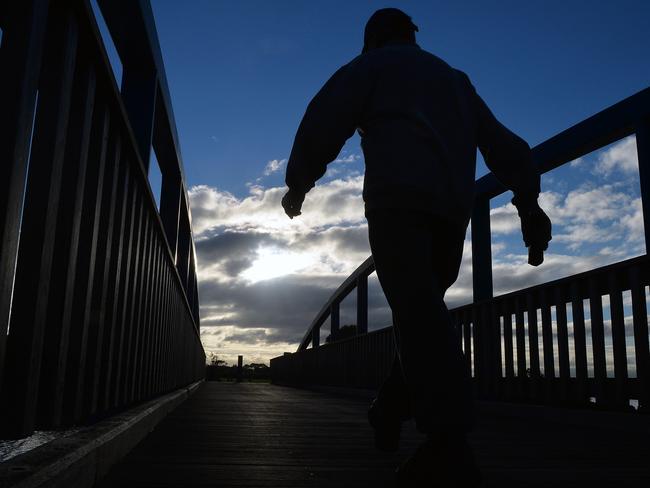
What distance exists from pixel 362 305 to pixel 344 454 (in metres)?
12.3

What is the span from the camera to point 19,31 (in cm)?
111

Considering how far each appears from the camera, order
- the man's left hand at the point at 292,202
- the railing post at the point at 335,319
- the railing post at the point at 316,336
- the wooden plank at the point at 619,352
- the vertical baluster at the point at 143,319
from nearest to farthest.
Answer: the man's left hand at the point at 292,202, the vertical baluster at the point at 143,319, the wooden plank at the point at 619,352, the railing post at the point at 335,319, the railing post at the point at 316,336

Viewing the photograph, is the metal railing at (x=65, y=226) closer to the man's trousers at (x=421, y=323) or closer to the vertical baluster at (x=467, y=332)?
the man's trousers at (x=421, y=323)

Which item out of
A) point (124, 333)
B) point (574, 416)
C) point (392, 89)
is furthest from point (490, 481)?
point (574, 416)

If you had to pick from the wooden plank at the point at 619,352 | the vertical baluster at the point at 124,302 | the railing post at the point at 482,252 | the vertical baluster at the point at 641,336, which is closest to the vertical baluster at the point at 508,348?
the wooden plank at the point at 619,352

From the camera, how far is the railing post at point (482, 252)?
6942 mm

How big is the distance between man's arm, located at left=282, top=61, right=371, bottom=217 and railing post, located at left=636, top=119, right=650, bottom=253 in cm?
353

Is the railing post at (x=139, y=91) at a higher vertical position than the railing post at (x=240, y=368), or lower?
higher

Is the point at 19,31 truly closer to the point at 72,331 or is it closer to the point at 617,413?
the point at 72,331

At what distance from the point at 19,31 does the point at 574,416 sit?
3.74 meters

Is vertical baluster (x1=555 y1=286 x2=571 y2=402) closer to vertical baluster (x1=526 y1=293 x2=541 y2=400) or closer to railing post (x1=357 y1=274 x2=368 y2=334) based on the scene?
vertical baluster (x1=526 y1=293 x2=541 y2=400)

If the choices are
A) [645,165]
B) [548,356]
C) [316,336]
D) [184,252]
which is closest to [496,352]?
[548,356]

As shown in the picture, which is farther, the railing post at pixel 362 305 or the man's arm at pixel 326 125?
the railing post at pixel 362 305

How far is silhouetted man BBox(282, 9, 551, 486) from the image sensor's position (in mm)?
1505
